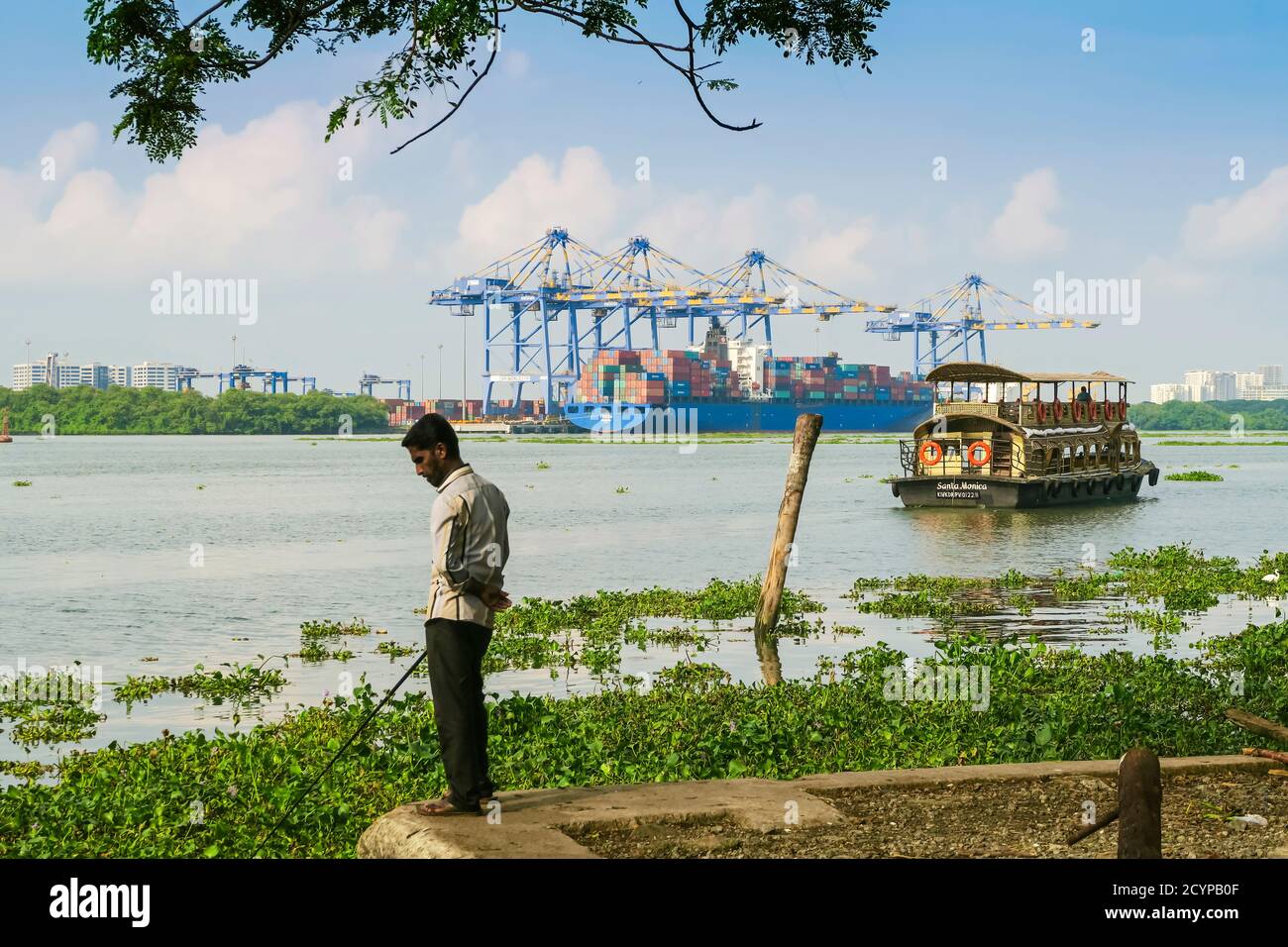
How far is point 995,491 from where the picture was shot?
140ft

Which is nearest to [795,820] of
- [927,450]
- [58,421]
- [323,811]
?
[323,811]

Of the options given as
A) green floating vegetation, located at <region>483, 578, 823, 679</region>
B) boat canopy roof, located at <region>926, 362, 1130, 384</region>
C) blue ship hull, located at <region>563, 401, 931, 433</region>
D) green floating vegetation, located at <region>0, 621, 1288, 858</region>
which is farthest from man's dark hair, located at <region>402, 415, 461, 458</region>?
blue ship hull, located at <region>563, 401, 931, 433</region>

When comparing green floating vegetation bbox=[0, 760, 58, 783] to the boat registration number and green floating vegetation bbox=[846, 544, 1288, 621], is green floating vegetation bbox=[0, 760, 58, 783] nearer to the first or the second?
green floating vegetation bbox=[846, 544, 1288, 621]

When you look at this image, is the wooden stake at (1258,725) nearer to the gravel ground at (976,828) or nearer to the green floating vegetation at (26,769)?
the gravel ground at (976,828)

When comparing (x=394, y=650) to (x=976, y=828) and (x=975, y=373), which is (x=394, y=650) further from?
(x=975, y=373)

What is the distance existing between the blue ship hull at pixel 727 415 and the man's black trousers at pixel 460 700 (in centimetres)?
14438

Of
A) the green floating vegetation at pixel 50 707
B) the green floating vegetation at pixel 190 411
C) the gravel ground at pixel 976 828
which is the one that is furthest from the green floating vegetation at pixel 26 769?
the green floating vegetation at pixel 190 411

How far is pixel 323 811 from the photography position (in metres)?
7.97

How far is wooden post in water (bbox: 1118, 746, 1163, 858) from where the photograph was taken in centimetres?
542

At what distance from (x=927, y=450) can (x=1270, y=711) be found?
34.7 metres

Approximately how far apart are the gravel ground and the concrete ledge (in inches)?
2.8

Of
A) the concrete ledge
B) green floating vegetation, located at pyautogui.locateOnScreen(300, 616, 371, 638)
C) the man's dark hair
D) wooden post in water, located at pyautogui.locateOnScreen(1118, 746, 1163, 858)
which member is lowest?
green floating vegetation, located at pyautogui.locateOnScreen(300, 616, 371, 638)
